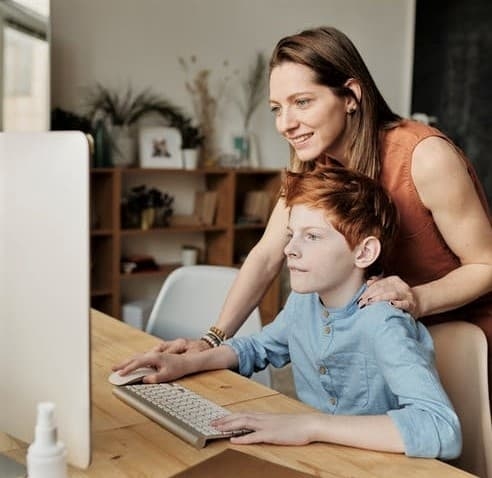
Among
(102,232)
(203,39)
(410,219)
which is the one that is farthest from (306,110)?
(203,39)

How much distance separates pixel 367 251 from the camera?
1302 millimetres

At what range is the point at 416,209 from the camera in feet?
4.94

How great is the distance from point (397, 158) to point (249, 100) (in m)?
3.37

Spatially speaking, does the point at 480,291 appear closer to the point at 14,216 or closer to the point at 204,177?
the point at 14,216

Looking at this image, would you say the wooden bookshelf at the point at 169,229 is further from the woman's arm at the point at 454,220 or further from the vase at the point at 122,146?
the woman's arm at the point at 454,220

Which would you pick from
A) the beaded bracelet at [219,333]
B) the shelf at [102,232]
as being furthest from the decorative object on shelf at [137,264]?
the beaded bracelet at [219,333]

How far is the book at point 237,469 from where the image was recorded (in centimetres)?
97

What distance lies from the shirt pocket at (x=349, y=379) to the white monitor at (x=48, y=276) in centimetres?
55

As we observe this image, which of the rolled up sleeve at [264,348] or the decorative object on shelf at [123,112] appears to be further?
the decorative object on shelf at [123,112]

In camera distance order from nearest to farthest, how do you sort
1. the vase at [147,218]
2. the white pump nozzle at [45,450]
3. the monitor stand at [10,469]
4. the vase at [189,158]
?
the white pump nozzle at [45,450]
the monitor stand at [10,469]
the vase at [147,218]
the vase at [189,158]

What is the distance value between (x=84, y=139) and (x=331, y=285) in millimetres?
645

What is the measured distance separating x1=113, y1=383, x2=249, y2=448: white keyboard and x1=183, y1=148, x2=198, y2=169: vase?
10.3 ft

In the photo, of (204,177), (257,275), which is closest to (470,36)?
(204,177)

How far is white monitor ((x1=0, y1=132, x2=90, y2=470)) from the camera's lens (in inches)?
30.9
